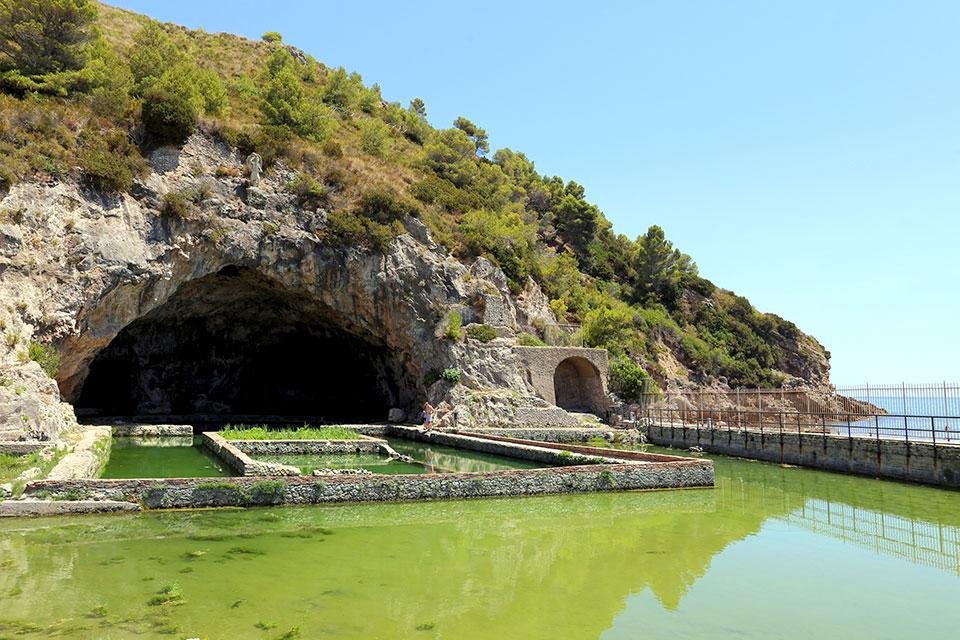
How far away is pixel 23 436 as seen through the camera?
50.7 ft

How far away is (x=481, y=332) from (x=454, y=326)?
1429 millimetres

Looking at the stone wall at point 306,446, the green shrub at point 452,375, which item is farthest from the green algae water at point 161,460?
the green shrub at point 452,375

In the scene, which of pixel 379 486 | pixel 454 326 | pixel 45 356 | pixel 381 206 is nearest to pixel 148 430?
pixel 45 356

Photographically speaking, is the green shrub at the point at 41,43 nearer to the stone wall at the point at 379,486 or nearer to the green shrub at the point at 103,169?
the green shrub at the point at 103,169

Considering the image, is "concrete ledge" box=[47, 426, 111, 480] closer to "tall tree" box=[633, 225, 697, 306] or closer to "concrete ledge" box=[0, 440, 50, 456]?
"concrete ledge" box=[0, 440, 50, 456]

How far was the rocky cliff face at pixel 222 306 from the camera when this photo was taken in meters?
22.5

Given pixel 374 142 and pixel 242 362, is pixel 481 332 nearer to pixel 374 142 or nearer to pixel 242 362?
pixel 374 142

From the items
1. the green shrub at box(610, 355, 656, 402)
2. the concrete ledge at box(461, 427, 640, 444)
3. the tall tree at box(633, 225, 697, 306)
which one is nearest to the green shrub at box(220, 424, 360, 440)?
the concrete ledge at box(461, 427, 640, 444)

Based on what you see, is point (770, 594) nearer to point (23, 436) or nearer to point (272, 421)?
point (23, 436)

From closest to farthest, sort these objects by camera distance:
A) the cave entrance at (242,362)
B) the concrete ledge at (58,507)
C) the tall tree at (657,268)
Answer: the concrete ledge at (58,507) < the cave entrance at (242,362) < the tall tree at (657,268)

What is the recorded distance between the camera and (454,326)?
3197 centimetres

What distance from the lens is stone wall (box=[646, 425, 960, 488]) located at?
16312 millimetres

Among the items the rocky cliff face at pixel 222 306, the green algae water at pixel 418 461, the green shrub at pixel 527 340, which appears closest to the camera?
the green algae water at pixel 418 461

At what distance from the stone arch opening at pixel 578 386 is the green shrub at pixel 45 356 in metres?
21.4
